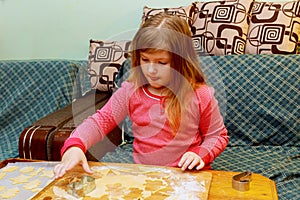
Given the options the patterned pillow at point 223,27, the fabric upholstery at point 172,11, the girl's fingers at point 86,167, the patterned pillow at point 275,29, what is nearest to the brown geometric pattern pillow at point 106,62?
the fabric upholstery at point 172,11

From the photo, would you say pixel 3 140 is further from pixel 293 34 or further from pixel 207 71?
pixel 293 34

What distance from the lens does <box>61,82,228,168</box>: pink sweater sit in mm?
1287

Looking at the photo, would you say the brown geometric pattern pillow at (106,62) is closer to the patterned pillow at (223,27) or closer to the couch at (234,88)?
the couch at (234,88)

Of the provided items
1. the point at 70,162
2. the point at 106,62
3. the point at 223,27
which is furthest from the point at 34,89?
the point at 70,162

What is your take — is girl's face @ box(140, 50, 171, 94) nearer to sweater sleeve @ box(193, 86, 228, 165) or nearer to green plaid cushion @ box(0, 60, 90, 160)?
sweater sleeve @ box(193, 86, 228, 165)

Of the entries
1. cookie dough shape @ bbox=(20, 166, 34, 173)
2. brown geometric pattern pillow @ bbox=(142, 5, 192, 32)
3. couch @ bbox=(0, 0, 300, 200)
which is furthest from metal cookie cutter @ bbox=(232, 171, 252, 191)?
brown geometric pattern pillow @ bbox=(142, 5, 192, 32)

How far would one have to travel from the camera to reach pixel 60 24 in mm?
2705

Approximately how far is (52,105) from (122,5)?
0.80 metres

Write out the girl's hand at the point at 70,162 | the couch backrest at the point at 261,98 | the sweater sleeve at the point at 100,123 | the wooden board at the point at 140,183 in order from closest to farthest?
the wooden board at the point at 140,183
the girl's hand at the point at 70,162
the sweater sleeve at the point at 100,123
the couch backrest at the point at 261,98

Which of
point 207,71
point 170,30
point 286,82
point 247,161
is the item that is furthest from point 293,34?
point 170,30

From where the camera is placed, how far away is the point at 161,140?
1360 millimetres

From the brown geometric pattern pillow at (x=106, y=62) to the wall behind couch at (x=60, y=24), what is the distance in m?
0.22

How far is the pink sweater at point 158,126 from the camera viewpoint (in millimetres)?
1287

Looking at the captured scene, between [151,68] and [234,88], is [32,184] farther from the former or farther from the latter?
[234,88]
